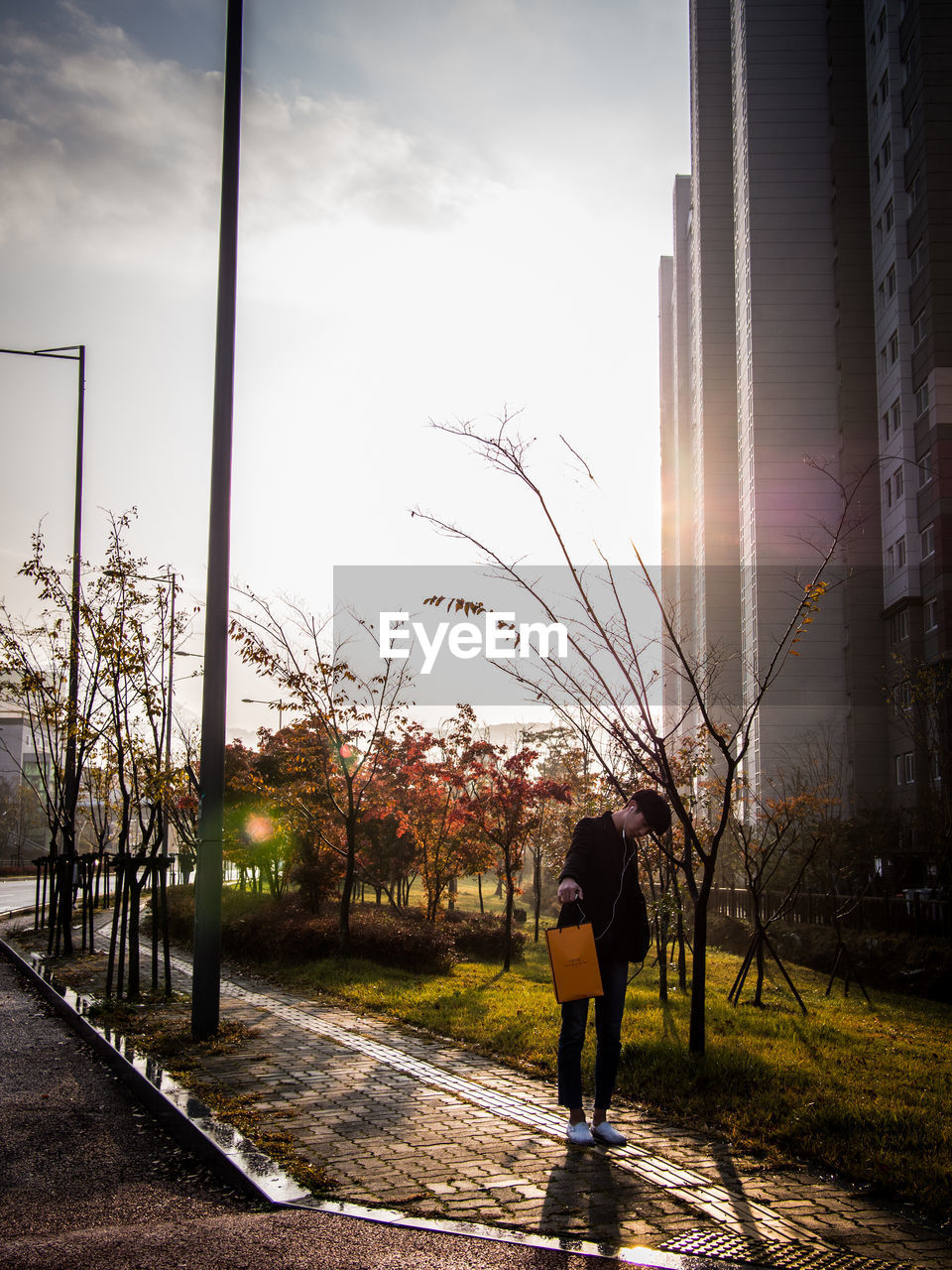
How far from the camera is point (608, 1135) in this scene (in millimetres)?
5594

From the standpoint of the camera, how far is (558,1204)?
460 cm

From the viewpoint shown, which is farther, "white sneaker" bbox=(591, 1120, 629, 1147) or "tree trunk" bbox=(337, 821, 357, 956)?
"tree trunk" bbox=(337, 821, 357, 956)

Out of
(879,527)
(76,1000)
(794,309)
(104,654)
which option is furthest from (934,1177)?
(794,309)

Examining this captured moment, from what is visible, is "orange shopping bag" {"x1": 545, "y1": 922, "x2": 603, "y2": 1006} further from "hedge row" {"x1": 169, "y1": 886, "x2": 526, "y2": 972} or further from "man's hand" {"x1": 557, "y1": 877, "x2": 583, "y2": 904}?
"hedge row" {"x1": 169, "y1": 886, "x2": 526, "y2": 972}

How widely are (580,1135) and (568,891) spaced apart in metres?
1.23

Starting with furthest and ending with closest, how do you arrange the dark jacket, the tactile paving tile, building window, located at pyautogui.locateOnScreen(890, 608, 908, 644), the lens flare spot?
1. building window, located at pyautogui.locateOnScreen(890, 608, 908, 644)
2. the lens flare spot
3. the dark jacket
4. the tactile paving tile

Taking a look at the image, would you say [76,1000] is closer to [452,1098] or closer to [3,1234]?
[452,1098]

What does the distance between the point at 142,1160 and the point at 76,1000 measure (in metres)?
6.19

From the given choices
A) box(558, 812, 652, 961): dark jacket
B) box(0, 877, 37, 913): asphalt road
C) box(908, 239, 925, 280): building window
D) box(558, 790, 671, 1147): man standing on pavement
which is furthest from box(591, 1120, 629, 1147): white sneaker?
box(908, 239, 925, 280): building window

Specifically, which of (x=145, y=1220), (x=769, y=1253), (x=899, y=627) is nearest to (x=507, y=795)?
(x=145, y=1220)

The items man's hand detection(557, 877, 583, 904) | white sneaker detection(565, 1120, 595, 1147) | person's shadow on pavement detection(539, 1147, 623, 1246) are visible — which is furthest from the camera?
man's hand detection(557, 877, 583, 904)

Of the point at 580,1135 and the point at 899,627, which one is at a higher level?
the point at 899,627

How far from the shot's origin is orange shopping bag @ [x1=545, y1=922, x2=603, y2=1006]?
570 cm

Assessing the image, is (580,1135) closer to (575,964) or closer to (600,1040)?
(600,1040)
